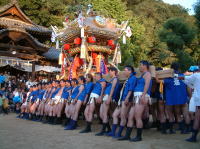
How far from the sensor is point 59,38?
13.5 meters

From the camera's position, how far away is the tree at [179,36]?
57.1 feet

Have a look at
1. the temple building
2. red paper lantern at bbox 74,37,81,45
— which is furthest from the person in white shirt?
the temple building

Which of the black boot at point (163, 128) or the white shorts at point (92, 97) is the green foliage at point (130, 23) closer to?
the white shorts at point (92, 97)

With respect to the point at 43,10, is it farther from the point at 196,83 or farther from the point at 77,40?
the point at 196,83

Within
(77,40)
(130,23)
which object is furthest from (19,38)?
(130,23)

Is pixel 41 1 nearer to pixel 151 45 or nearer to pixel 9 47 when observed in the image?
pixel 9 47

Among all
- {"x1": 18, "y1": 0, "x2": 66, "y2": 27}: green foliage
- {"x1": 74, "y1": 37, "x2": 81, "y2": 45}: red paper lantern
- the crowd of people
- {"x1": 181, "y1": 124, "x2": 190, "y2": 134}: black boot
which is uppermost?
{"x1": 18, "y1": 0, "x2": 66, "y2": 27}: green foliage

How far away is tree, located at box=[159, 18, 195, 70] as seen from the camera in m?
17.4

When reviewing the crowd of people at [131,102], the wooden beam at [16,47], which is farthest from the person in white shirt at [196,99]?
the wooden beam at [16,47]

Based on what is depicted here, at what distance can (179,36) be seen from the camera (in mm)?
17453

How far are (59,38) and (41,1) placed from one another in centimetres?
1442

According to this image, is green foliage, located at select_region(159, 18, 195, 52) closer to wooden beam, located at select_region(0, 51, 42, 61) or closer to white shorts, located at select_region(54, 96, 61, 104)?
wooden beam, located at select_region(0, 51, 42, 61)

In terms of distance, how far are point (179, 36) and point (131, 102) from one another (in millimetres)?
13611

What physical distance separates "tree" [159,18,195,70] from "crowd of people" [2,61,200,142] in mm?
11376
